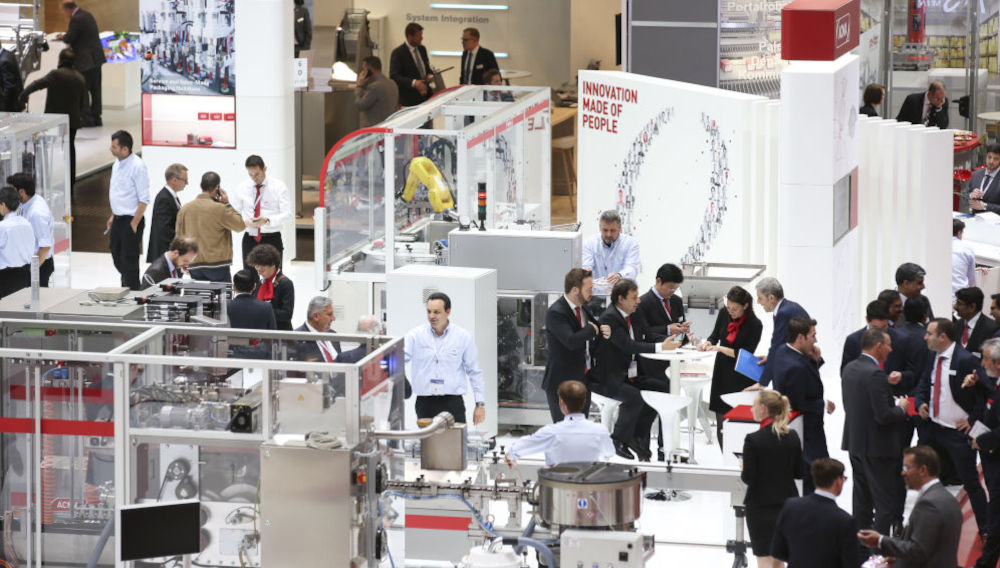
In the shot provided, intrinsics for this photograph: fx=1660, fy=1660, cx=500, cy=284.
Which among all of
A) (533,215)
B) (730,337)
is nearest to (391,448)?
(730,337)

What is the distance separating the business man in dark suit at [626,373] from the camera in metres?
9.67

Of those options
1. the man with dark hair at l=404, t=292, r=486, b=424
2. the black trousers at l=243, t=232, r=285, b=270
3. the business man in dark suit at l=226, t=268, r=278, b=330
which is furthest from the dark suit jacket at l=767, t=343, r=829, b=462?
the black trousers at l=243, t=232, r=285, b=270

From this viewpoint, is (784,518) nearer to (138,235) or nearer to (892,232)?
(892,232)

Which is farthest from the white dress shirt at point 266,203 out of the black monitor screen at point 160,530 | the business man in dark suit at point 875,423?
the black monitor screen at point 160,530

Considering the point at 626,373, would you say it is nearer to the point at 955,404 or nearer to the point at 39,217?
the point at 955,404

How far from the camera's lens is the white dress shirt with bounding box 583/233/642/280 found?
11180 millimetres

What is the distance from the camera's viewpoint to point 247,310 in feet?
31.1

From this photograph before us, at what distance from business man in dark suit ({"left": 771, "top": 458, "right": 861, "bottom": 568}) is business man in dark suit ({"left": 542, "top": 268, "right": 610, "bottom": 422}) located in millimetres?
2709

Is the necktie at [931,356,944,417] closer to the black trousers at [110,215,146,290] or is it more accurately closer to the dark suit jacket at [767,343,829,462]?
the dark suit jacket at [767,343,829,462]

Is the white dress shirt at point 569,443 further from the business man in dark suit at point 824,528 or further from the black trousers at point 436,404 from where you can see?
the black trousers at point 436,404

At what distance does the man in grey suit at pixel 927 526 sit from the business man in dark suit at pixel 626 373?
277 cm

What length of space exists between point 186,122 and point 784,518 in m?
9.40

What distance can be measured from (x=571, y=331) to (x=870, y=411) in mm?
1952

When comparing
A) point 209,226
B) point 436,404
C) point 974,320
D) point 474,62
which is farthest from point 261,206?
point 474,62
